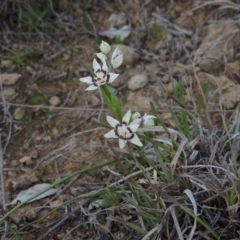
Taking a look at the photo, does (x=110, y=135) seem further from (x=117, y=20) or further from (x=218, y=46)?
(x=117, y=20)

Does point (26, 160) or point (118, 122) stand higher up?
point (118, 122)

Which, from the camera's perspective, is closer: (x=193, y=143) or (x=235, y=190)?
(x=235, y=190)

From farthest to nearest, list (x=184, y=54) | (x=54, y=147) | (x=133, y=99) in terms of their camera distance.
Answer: (x=184, y=54)
(x=133, y=99)
(x=54, y=147)

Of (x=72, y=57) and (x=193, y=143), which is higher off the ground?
(x=193, y=143)

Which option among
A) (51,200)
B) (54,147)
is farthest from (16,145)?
(51,200)

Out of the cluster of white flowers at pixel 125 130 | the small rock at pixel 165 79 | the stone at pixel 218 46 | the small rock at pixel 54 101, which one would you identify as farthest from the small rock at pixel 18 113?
the cluster of white flowers at pixel 125 130

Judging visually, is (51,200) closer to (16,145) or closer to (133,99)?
(16,145)

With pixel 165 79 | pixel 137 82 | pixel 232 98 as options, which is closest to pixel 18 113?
pixel 137 82
